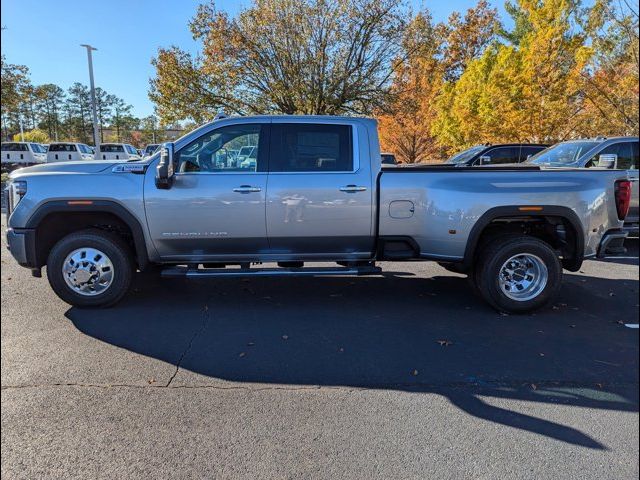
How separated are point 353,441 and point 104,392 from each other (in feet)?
5.81

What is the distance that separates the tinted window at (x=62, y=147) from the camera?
27417 mm

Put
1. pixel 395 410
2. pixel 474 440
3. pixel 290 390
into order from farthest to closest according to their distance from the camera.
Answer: pixel 290 390 → pixel 395 410 → pixel 474 440

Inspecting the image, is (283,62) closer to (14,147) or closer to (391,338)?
(391,338)

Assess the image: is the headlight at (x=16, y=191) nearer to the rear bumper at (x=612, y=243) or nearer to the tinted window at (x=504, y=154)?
the rear bumper at (x=612, y=243)

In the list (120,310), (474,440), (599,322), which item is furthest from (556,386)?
(120,310)

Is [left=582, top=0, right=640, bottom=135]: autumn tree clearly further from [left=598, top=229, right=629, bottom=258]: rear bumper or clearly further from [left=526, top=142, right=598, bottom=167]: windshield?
[left=598, top=229, right=629, bottom=258]: rear bumper

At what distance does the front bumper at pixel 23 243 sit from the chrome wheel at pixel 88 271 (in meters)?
0.34

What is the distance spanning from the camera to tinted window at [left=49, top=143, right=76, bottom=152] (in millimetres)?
27417

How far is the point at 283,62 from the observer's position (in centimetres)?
1692

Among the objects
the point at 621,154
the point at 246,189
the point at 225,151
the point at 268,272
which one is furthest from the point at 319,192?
the point at 621,154

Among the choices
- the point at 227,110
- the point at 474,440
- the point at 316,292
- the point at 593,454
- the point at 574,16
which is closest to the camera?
the point at 593,454

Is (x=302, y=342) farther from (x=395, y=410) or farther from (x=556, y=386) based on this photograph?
(x=556, y=386)

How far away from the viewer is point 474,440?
2.67 metres

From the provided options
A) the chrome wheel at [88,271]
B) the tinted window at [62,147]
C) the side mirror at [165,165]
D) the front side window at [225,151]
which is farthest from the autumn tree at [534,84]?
the tinted window at [62,147]
